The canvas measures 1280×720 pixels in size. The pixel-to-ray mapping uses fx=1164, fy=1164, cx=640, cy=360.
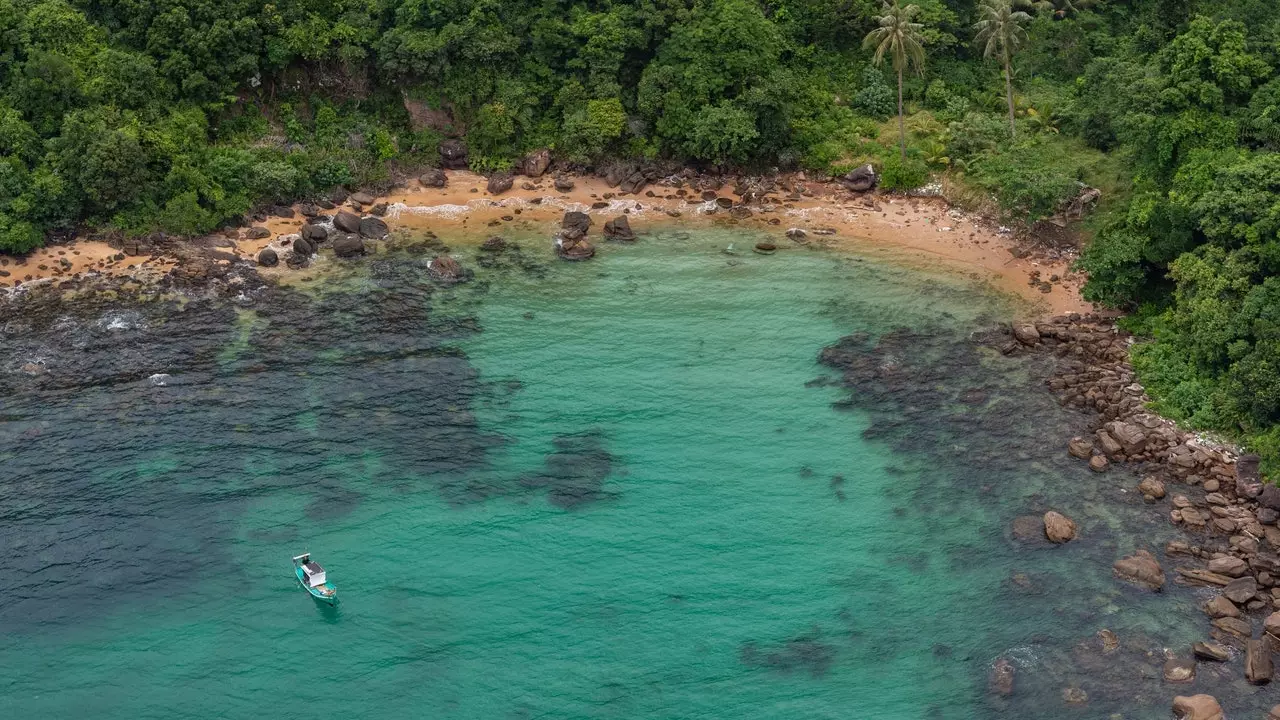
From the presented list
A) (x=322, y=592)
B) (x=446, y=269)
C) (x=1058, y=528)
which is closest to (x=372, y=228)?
(x=446, y=269)

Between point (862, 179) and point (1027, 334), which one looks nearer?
point (1027, 334)

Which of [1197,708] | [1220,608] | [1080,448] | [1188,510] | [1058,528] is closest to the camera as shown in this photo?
[1197,708]

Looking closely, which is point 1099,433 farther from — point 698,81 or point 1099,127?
point 698,81

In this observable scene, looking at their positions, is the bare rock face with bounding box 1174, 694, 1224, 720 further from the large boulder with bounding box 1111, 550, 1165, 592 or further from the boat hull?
the boat hull

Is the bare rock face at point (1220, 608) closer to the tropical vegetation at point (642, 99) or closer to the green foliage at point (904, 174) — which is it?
the tropical vegetation at point (642, 99)

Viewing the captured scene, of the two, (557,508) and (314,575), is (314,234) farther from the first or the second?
(314,575)

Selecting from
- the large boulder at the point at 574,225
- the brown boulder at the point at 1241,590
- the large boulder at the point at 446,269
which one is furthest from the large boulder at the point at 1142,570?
the large boulder at the point at 446,269

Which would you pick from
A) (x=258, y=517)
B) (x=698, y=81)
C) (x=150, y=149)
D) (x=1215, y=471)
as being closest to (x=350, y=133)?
(x=150, y=149)
